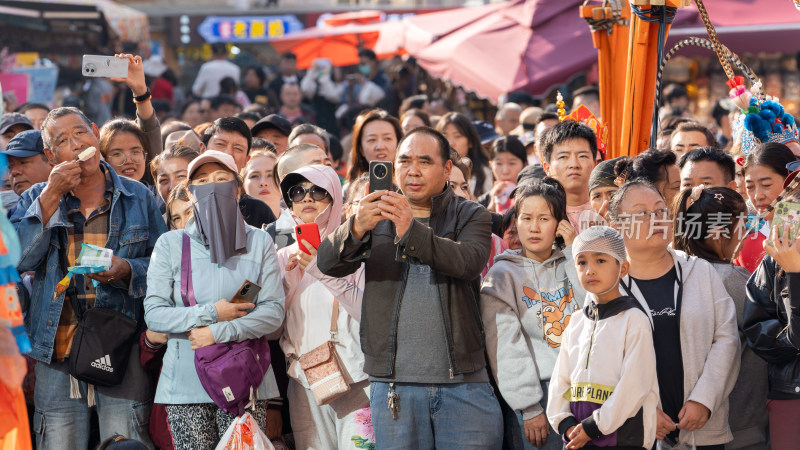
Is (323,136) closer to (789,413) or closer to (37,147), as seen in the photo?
(37,147)

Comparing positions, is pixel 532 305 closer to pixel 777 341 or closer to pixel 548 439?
pixel 548 439

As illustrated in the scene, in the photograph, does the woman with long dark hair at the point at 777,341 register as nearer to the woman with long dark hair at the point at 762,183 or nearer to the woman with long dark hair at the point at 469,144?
the woman with long dark hair at the point at 762,183

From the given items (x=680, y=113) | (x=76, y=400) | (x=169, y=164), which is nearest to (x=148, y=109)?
(x=169, y=164)

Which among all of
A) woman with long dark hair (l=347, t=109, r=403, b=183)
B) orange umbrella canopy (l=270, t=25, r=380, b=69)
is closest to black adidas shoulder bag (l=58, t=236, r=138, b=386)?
woman with long dark hair (l=347, t=109, r=403, b=183)

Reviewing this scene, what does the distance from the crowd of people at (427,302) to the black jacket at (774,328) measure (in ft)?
0.03

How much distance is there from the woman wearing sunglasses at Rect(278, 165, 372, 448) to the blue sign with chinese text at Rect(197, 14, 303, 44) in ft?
63.9

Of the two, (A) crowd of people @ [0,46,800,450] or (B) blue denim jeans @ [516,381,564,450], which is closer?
(A) crowd of people @ [0,46,800,450]

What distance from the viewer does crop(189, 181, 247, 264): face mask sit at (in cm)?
409

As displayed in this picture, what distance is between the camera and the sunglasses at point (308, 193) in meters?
4.29

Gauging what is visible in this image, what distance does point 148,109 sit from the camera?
5.32 meters

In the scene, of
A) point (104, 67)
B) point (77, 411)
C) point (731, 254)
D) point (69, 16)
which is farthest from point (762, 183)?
point (69, 16)

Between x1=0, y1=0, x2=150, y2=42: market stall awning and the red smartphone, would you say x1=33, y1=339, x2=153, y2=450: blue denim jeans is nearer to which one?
the red smartphone

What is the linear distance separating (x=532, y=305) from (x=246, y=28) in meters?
20.6

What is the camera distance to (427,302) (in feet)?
12.2
